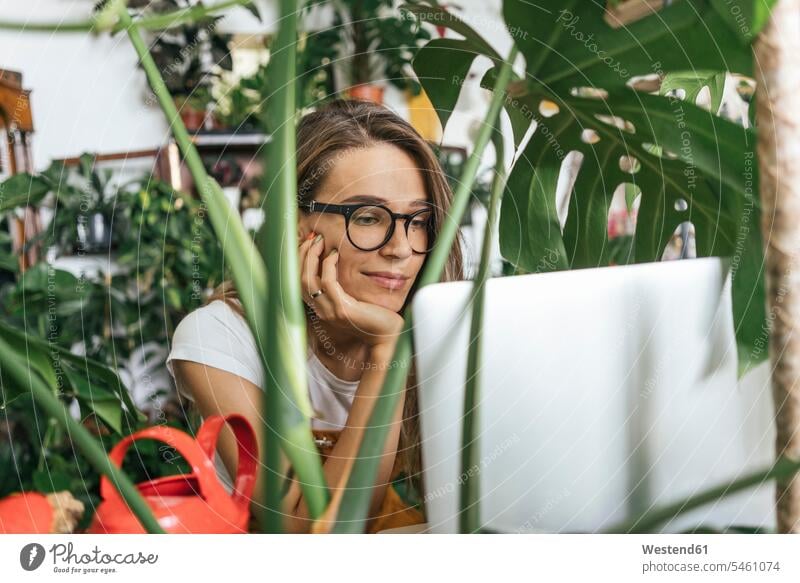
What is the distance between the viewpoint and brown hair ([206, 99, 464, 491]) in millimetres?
489

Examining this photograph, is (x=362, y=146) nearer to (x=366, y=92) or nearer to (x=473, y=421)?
(x=366, y=92)

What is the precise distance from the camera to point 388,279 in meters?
0.49

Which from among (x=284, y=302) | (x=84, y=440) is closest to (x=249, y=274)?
(x=284, y=302)

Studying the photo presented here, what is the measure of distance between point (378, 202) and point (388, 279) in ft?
0.16

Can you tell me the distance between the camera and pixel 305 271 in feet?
1.61

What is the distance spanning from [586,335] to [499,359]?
2.2 inches

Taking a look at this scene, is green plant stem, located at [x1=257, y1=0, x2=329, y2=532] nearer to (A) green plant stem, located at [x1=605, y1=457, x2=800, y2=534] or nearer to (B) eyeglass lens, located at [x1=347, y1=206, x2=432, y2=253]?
(B) eyeglass lens, located at [x1=347, y1=206, x2=432, y2=253]

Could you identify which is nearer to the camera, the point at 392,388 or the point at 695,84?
the point at 392,388

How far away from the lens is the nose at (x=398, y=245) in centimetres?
49

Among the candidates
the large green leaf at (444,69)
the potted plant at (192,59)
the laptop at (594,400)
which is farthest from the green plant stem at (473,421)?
the potted plant at (192,59)

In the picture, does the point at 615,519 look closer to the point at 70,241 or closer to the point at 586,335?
the point at 586,335

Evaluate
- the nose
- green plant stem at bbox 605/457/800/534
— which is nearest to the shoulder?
the nose

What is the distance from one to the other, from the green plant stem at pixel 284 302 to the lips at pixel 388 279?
0.17 feet
